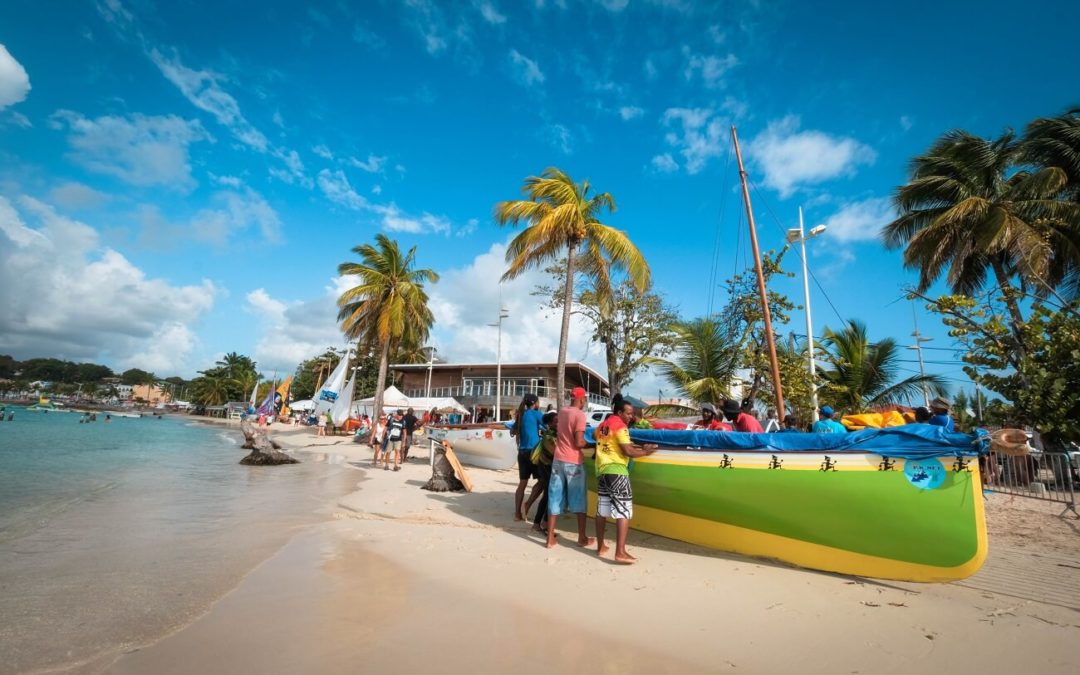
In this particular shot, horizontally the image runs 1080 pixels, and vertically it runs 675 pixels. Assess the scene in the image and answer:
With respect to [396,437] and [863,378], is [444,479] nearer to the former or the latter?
[396,437]

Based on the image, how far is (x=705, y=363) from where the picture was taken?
18531 mm

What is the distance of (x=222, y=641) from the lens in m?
3.21

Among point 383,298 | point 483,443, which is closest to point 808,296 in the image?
point 483,443

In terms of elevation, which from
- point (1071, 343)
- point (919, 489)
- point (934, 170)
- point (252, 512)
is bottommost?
point (252, 512)

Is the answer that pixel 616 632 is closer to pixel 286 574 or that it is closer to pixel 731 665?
pixel 731 665

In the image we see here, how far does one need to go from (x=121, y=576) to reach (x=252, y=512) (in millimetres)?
3444

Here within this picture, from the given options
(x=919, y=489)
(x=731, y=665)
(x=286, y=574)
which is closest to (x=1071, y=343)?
(x=919, y=489)

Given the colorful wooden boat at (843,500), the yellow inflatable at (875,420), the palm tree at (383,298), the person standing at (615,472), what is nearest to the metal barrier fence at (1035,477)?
the yellow inflatable at (875,420)

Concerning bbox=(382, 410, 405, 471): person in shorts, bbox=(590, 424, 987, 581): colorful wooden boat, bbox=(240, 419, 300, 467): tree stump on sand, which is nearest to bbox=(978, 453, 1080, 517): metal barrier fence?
bbox=(590, 424, 987, 581): colorful wooden boat

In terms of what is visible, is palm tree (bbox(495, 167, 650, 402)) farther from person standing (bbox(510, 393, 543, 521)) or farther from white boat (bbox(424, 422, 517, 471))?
person standing (bbox(510, 393, 543, 521))

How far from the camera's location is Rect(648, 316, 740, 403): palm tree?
17.8 m

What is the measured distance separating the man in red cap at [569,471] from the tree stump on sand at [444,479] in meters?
4.62

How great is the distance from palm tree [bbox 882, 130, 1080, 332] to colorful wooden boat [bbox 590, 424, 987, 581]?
12430 millimetres

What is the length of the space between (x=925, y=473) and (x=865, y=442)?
0.48 m
